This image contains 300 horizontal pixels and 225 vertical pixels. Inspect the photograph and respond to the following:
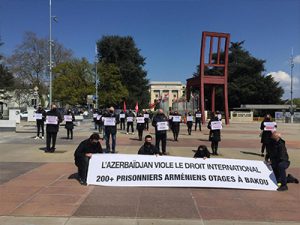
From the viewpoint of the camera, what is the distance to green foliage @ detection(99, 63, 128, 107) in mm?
67562

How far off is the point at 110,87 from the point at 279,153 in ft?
201

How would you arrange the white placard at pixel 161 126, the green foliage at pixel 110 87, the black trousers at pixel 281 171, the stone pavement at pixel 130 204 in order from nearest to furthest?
the stone pavement at pixel 130 204
the black trousers at pixel 281 171
the white placard at pixel 161 126
the green foliage at pixel 110 87

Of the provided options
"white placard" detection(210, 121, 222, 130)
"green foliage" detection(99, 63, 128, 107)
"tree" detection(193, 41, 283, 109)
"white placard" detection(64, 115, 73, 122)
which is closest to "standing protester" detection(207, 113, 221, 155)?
"white placard" detection(210, 121, 222, 130)

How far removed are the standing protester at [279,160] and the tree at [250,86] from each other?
68.6 meters

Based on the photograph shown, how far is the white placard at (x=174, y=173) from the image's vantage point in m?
8.48

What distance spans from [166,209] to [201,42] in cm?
3416

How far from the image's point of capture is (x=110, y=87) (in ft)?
→ 227

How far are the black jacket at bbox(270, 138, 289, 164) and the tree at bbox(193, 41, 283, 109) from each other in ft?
225

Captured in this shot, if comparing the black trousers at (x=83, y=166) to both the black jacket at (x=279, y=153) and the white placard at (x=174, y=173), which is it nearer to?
the white placard at (x=174, y=173)

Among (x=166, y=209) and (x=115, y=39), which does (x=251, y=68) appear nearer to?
(x=115, y=39)

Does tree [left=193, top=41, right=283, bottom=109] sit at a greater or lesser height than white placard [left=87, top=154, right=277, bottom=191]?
greater

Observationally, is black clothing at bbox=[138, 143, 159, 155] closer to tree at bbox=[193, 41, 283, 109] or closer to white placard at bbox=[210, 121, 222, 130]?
white placard at bbox=[210, 121, 222, 130]

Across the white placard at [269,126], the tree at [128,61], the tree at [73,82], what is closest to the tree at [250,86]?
the tree at [128,61]

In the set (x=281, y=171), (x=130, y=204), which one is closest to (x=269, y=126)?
(x=281, y=171)
